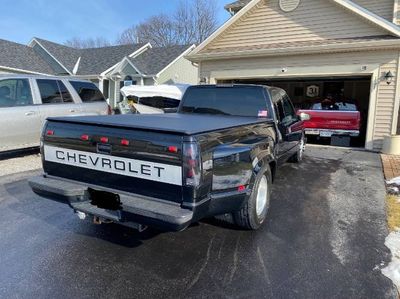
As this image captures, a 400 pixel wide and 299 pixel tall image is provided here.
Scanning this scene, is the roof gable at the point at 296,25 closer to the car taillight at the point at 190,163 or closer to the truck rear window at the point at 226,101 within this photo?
the truck rear window at the point at 226,101

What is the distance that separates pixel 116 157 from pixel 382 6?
1385 centimetres

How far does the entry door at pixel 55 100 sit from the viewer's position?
748 cm

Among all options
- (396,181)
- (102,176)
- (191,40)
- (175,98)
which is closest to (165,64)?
(175,98)

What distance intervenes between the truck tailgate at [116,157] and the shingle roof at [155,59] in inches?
770

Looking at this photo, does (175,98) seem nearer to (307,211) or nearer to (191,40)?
(307,211)

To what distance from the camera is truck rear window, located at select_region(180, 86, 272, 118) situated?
16.6 ft

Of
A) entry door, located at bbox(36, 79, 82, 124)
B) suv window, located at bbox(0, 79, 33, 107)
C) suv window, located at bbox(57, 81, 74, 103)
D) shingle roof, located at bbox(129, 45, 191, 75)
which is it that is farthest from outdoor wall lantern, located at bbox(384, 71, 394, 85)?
shingle roof, located at bbox(129, 45, 191, 75)

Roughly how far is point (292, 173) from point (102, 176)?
486cm

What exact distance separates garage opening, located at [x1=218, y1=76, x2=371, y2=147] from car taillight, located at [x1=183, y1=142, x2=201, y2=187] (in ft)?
34.4

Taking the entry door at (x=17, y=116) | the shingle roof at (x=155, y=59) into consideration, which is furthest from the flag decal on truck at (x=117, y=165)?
the shingle roof at (x=155, y=59)

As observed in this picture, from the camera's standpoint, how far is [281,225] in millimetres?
4164

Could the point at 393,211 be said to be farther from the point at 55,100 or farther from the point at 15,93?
the point at 15,93

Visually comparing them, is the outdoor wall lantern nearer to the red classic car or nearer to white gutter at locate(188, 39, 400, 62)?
white gutter at locate(188, 39, 400, 62)

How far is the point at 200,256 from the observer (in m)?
3.33
